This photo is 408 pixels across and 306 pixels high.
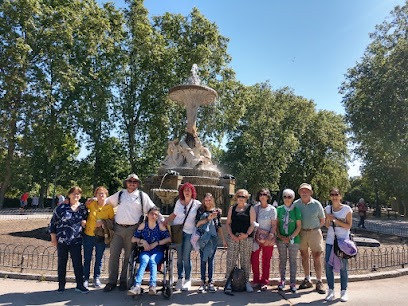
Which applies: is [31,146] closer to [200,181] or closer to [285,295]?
[200,181]

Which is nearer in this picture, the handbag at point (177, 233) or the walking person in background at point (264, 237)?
the walking person in background at point (264, 237)

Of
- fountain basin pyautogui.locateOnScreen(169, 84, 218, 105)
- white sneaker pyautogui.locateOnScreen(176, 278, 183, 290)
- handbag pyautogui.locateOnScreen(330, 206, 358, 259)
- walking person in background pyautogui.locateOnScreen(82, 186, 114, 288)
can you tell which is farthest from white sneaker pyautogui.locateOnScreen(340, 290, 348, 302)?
fountain basin pyautogui.locateOnScreen(169, 84, 218, 105)

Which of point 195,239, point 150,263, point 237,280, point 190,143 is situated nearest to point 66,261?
point 150,263

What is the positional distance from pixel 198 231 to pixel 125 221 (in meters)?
1.31

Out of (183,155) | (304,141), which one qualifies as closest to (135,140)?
(183,155)

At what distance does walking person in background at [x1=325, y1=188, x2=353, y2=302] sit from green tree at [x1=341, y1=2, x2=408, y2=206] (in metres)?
18.3

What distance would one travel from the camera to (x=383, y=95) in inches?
889

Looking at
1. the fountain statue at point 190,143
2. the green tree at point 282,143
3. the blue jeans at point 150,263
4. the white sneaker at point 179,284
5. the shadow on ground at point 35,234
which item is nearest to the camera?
the blue jeans at point 150,263

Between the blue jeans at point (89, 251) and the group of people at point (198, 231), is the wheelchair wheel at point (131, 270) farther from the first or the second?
the blue jeans at point (89, 251)

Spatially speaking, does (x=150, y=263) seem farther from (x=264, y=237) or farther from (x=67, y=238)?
(x=264, y=237)

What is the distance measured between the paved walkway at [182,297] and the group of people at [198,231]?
0.65ft

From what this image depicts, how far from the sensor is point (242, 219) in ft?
21.1

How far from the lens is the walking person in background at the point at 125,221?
20.8 ft

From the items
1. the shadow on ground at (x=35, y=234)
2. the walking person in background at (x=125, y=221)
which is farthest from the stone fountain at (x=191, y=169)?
the walking person in background at (x=125, y=221)
